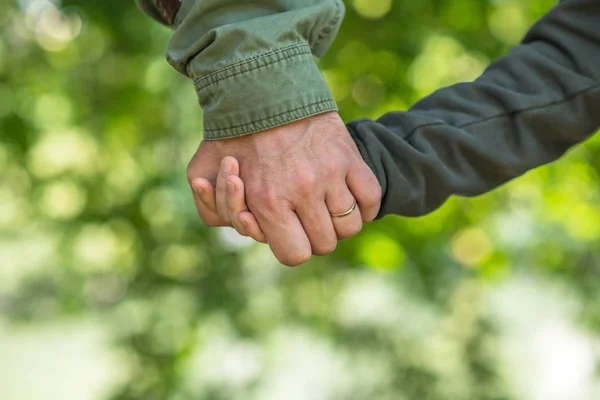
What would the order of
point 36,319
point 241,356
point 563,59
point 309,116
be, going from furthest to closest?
point 36,319 → point 241,356 → point 563,59 → point 309,116

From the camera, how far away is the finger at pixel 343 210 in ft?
3.72

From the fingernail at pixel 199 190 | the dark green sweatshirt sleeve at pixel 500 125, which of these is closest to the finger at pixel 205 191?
the fingernail at pixel 199 190

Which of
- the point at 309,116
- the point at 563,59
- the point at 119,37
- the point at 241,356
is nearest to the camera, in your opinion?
the point at 309,116

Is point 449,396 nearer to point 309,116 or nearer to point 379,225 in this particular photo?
point 379,225

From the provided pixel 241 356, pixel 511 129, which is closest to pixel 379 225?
pixel 241 356

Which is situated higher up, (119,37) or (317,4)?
(317,4)

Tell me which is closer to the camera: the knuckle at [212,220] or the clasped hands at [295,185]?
the clasped hands at [295,185]

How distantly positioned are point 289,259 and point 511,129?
44 cm

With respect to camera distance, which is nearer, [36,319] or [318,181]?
[318,181]

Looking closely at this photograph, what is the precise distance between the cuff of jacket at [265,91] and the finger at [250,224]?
124 millimetres

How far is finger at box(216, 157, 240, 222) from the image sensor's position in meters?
1.12

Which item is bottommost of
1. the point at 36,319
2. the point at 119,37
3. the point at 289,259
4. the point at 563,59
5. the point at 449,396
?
the point at 36,319

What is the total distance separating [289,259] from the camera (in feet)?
3.71

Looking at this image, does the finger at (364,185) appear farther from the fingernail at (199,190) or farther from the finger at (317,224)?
the fingernail at (199,190)
